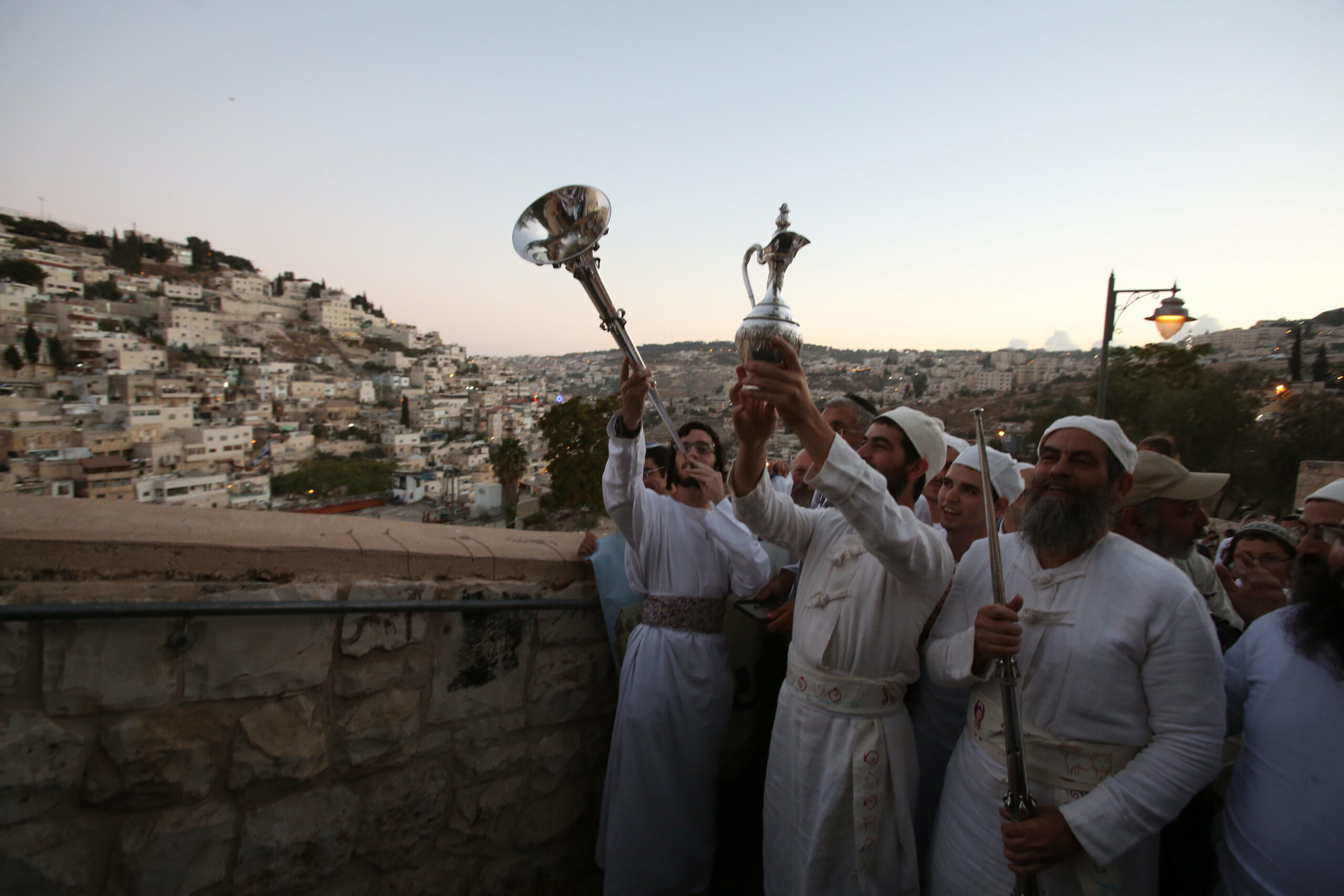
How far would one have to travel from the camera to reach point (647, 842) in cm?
233

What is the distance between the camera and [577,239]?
2064 mm

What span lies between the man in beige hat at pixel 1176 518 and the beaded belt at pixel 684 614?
1.85m

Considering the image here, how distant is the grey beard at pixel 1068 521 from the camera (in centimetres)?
181

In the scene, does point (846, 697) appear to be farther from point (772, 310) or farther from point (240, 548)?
point (240, 548)

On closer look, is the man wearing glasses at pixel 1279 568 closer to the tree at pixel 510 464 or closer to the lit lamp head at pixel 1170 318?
the lit lamp head at pixel 1170 318

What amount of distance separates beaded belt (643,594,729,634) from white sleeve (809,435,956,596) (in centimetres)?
94

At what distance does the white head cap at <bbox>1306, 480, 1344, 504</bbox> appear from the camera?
8.08 feet

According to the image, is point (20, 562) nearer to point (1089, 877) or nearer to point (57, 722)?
point (57, 722)

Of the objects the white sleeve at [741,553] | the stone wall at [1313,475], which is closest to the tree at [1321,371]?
the stone wall at [1313,475]

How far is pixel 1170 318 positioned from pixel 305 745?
10055 mm

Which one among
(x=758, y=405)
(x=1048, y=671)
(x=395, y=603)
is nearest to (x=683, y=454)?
(x=758, y=405)

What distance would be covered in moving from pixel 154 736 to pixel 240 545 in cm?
56

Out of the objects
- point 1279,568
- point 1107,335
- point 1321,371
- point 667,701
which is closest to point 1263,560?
point 1279,568

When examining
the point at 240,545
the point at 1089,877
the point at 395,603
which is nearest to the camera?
the point at 1089,877
